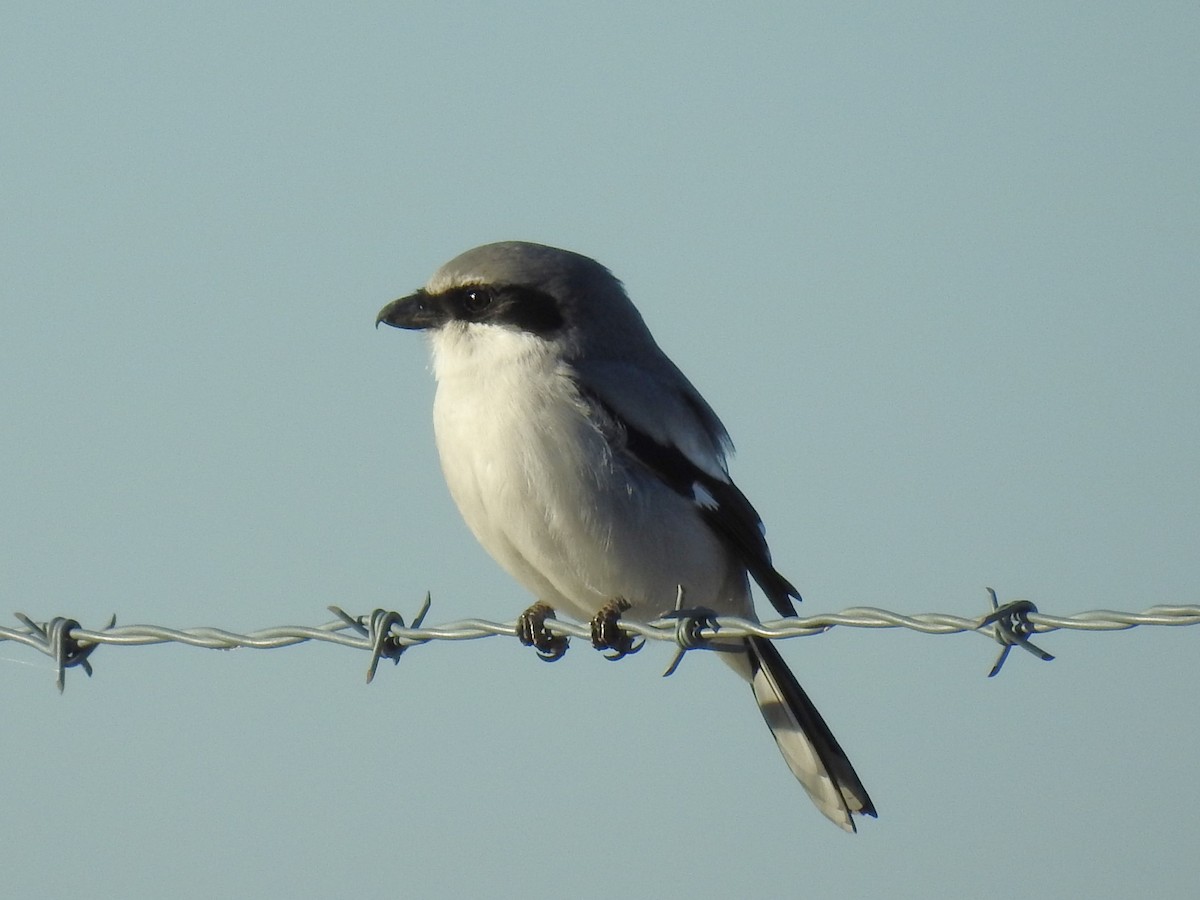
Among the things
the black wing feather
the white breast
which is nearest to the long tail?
the black wing feather

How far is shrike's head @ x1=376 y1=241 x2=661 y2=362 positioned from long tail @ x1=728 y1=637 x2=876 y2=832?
120cm

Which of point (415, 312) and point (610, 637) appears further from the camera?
point (415, 312)

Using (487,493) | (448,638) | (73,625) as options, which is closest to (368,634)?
(448,638)

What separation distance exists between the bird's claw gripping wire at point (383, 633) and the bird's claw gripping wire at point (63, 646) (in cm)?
63

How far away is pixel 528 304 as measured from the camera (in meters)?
5.58

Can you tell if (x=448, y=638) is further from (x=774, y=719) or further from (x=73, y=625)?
(x=774, y=719)

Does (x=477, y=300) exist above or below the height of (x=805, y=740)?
above

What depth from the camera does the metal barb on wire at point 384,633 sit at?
3.89 metres

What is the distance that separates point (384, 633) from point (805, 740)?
215 centimetres

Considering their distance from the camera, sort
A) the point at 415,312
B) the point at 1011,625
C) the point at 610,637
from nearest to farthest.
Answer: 1. the point at 1011,625
2. the point at 610,637
3. the point at 415,312

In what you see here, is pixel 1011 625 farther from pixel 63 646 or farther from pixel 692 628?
pixel 63 646

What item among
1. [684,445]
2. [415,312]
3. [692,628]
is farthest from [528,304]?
[692,628]

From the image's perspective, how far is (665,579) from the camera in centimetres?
520

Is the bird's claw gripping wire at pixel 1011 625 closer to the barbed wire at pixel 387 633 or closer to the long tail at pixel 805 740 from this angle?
the barbed wire at pixel 387 633
